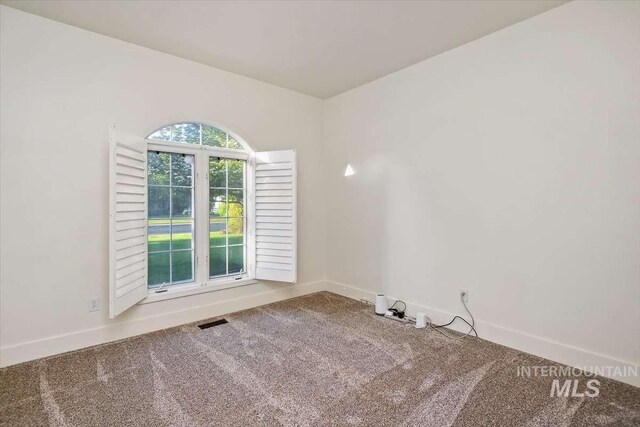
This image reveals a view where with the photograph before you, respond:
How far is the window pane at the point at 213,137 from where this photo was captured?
11.5 feet

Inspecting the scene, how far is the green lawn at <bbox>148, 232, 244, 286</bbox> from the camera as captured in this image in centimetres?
324

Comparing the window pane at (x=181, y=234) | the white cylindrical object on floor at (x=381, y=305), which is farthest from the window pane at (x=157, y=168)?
the white cylindrical object on floor at (x=381, y=305)

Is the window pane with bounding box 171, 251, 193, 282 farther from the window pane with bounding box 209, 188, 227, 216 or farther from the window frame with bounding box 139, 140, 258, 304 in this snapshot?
the window pane with bounding box 209, 188, 227, 216

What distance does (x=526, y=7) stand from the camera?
2387 millimetres

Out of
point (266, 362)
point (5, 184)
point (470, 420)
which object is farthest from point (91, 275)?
point (470, 420)

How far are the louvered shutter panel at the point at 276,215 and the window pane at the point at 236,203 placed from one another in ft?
0.64

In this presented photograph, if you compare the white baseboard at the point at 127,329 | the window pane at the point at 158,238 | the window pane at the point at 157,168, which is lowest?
the white baseboard at the point at 127,329

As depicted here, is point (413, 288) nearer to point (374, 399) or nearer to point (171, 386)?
point (374, 399)

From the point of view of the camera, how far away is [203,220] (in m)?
3.49

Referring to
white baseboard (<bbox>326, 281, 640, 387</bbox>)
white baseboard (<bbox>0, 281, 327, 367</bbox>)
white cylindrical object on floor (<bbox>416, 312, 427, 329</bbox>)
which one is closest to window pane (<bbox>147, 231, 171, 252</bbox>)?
white baseboard (<bbox>0, 281, 327, 367</bbox>)

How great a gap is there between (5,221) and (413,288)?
12.0 feet

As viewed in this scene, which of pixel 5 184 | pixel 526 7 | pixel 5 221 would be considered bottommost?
pixel 5 221

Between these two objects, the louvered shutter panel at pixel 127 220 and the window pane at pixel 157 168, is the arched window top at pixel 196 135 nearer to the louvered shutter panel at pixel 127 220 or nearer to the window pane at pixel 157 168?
the window pane at pixel 157 168

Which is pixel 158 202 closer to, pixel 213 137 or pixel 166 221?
pixel 166 221
